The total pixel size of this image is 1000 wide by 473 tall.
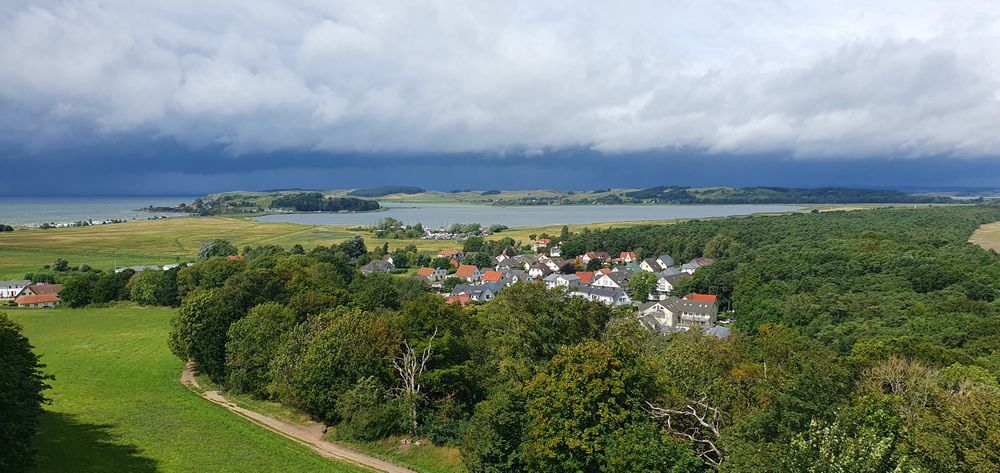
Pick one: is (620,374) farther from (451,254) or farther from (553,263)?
(451,254)

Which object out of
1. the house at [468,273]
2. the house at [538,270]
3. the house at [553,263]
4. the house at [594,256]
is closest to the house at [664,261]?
the house at [594,256]

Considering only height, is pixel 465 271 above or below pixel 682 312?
above

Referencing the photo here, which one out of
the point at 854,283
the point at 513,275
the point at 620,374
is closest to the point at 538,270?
the point at 513,275

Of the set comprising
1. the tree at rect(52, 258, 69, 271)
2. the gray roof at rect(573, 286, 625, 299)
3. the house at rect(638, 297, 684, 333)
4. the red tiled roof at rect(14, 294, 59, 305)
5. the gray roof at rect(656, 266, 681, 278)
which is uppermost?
the tree at rect(52, 258, 69, 271)

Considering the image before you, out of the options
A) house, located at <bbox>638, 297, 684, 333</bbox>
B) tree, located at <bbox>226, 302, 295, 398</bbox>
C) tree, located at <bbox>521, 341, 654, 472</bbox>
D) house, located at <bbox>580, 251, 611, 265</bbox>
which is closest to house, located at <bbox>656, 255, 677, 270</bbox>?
house, located at <bbox>580, 251, 611, 265</bbox>

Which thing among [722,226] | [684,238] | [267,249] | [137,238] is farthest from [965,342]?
[137,238]

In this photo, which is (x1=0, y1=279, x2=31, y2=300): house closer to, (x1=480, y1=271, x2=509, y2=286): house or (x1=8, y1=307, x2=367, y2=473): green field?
(x1=8, y1=307, x2=367, y2=473): green field

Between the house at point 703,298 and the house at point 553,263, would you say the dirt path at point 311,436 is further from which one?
the house at point 553,263

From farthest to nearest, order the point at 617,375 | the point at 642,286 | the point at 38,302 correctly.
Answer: the point at 642,286 → the point at 38,302 → the point at 617,375
